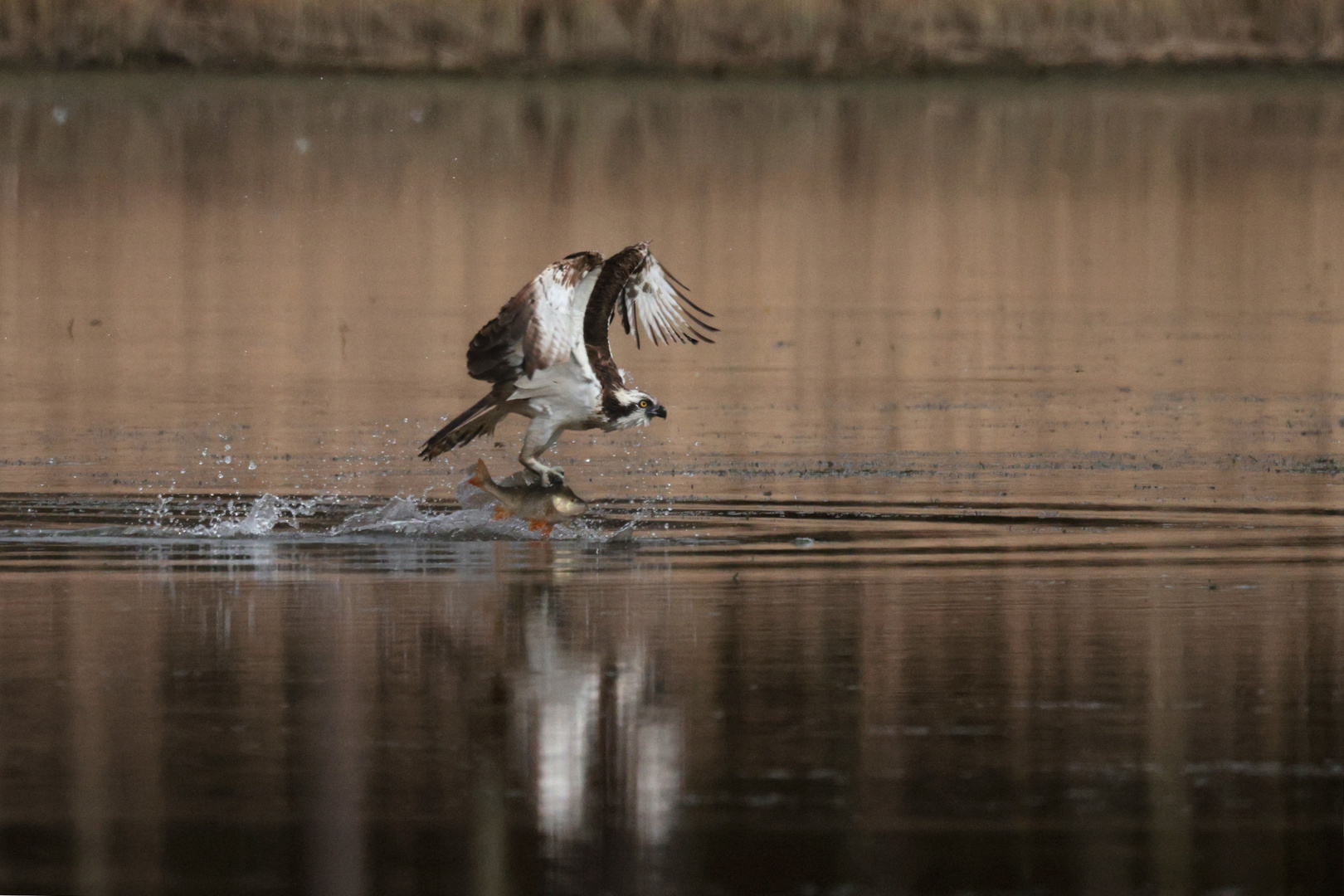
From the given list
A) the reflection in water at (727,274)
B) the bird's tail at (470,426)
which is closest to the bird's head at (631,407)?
the bird's tail at (470,426)

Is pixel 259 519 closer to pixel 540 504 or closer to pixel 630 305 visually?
pixel 540 504

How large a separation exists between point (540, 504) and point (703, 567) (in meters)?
1.95

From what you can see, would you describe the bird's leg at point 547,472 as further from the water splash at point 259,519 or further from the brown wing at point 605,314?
the water splash at point 259,519

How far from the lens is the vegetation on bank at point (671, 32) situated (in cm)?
5319

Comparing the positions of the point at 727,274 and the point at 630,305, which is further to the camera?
the point at 727,274

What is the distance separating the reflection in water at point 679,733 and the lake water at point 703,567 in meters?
0.03

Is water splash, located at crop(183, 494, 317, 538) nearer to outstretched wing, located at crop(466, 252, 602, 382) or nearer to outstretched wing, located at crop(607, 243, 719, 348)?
outstretched wing, located at crop(466, 252, 602, 382)

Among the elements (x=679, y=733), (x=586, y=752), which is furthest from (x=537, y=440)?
(x=586, y=752)

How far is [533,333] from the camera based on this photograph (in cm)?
1638

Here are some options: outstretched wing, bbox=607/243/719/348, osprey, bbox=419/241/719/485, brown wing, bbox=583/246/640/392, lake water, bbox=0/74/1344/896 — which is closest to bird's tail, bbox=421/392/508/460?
osprey, bbox=419/241/719/485

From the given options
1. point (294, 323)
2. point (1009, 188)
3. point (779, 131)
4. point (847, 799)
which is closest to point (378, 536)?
point (847, 799)

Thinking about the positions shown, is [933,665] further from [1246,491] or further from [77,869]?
[1246,491]

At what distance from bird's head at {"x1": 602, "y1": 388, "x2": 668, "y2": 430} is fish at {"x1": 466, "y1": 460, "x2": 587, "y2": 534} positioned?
69 cm

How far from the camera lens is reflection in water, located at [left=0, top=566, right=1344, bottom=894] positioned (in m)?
8.41
